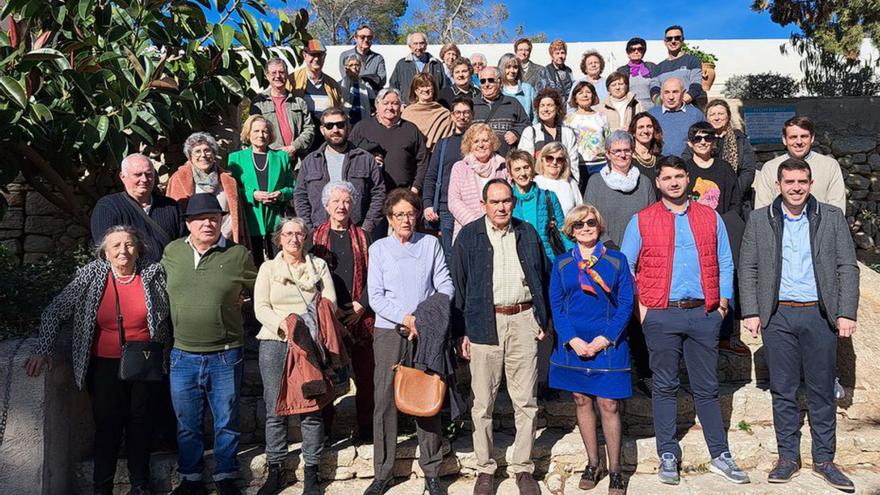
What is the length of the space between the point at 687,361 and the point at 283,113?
3.82 m

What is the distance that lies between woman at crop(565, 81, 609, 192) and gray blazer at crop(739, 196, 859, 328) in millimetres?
1573

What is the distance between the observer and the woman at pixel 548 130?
5.31 meters

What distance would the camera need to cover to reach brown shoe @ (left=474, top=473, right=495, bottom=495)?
3.97 metres

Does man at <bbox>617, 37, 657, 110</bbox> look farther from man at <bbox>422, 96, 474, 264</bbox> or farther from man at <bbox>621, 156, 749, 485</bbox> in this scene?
man at <bbox>621, 156, 749, 485</bbox>

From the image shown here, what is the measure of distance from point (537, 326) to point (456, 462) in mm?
1031

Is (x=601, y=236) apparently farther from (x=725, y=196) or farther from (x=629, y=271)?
(x=725, y=196)

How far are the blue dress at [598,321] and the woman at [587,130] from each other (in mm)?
1647

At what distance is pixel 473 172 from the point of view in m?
4.79

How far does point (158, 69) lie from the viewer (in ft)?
18.6

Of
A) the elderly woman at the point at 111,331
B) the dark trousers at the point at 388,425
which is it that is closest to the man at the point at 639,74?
the dark trousers at the point at 388,425

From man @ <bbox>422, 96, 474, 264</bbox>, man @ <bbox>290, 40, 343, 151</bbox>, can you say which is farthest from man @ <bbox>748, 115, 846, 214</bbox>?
man @ <bbox>290, 40, 343, 151</bbox>

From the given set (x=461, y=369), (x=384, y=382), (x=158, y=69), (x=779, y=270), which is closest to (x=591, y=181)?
(x=779, y=270)

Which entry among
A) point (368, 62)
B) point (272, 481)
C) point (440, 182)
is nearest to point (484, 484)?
point (272, 481)

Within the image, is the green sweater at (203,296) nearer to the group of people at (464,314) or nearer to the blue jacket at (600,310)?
the group of people at (464,314)
